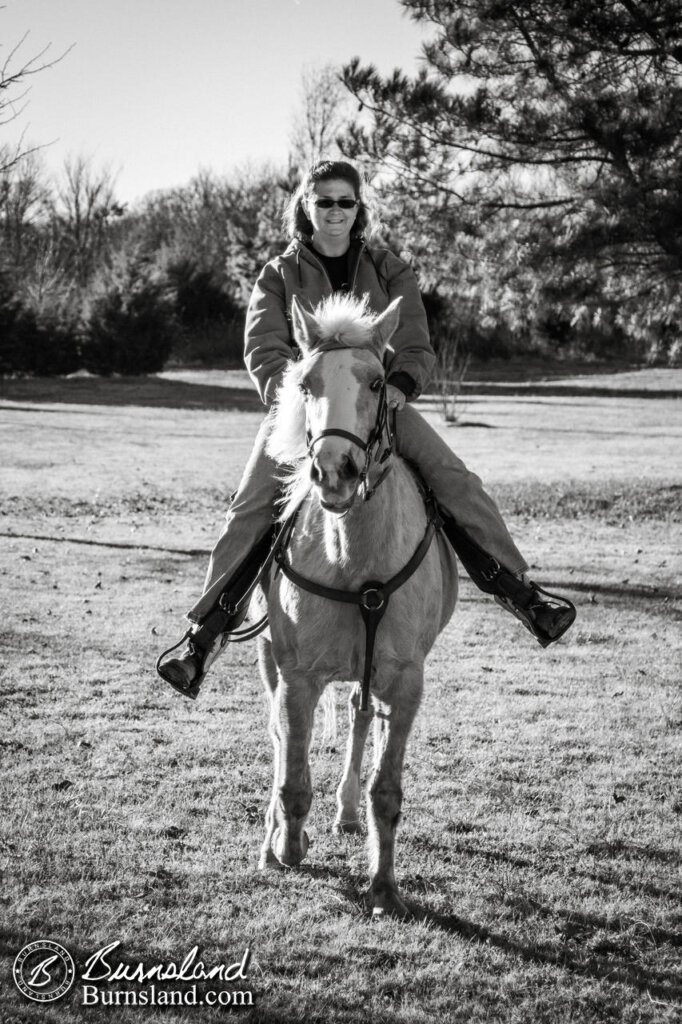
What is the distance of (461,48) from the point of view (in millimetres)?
13539

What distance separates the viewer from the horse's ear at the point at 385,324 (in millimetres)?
4031

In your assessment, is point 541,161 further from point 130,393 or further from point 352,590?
point 130,393

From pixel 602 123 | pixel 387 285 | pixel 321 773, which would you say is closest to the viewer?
pixel 387 285

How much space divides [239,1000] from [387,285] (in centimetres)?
342

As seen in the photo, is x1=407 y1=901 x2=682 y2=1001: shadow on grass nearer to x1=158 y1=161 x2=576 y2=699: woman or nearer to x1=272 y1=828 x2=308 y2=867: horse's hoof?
x1=272 y1=828 x2=308 y2=867: horse's hoof

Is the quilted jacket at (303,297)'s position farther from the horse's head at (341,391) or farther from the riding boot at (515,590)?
the riding boot at (515,590)

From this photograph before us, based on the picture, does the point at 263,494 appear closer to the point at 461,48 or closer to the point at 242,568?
the point at 242,568

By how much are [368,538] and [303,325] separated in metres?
0.95

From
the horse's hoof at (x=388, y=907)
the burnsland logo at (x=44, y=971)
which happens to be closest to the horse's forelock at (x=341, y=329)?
the horse's hoof at (x=388, y=907)

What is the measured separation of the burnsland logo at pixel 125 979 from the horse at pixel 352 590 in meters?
0.82

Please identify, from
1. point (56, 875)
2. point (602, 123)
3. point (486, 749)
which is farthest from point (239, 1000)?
point (602, 123)

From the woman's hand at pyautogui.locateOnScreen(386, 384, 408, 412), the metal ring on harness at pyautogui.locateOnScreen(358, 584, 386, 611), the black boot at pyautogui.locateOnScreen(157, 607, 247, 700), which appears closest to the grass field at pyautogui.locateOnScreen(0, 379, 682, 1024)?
the black boot at pyautogui.locateOnScreen(157, 607, 247, 700)

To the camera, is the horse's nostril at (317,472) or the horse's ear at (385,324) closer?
the horse's nostril at (317,472)

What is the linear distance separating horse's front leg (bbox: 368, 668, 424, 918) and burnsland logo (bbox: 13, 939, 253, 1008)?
756 mm
